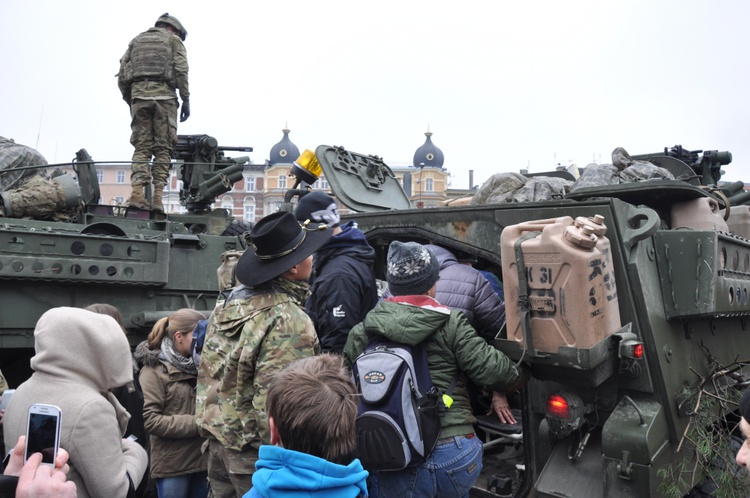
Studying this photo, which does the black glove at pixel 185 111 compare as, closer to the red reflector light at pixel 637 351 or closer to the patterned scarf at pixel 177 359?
the patterned scarf at pixel 177 359

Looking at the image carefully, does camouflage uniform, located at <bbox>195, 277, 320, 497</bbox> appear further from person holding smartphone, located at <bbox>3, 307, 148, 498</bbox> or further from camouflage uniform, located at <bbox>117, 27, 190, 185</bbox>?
camouflage uniform, located at <bbox>117, 27, 190, 185</bbox>

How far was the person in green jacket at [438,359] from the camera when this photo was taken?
8.57 ft

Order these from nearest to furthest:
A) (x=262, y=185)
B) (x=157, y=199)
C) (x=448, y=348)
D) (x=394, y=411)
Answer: (x=394, y=411), (x=448, y=348), (x=157, y=199), (x=262, y=185)

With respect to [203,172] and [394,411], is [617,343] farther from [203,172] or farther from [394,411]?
[203,172]

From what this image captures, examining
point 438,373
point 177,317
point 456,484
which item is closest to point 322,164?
point 177,317

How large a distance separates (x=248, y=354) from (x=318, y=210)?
3.94ft

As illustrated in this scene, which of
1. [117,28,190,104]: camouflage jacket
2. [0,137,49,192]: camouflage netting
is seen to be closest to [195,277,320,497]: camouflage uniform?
[0,137,49,192]: camouflage netting

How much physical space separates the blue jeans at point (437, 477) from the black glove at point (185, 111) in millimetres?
7228

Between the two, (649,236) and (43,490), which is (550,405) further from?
(43,490)

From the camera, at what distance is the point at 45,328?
2.00 metres

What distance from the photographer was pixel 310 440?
1.73m

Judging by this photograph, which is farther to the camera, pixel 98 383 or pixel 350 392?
pixel 98 383

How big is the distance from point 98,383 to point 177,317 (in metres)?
1.65

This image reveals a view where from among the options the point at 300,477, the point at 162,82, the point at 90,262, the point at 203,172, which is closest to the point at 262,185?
the point at 203,172
